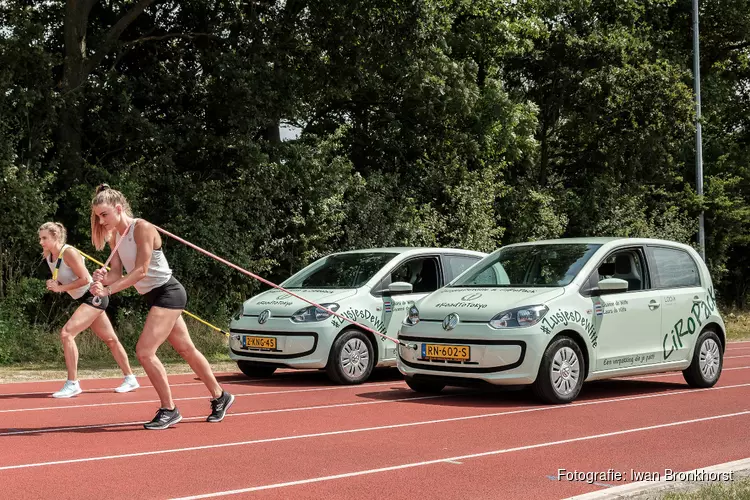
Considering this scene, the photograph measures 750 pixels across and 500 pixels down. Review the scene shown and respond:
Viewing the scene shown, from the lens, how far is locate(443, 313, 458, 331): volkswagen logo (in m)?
10.8

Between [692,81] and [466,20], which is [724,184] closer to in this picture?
[692,81]

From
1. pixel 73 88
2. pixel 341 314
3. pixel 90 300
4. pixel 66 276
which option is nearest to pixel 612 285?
pixel 341 314

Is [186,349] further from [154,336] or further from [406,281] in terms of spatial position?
[406,281]

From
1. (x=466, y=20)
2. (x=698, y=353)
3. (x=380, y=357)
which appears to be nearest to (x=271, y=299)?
(x=380, y=357)

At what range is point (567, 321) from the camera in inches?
424

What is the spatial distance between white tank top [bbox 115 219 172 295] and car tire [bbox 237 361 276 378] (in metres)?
4.97

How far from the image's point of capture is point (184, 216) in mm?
19750

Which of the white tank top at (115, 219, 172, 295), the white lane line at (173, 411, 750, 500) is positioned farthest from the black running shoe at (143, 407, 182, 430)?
the white lane line at (173, 411, 750, 500)

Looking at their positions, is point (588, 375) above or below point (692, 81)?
below

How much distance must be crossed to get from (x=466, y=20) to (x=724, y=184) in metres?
11.5

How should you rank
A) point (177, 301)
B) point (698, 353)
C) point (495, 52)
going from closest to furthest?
point (177, 301)
point (698, 353)
point (495, 52)

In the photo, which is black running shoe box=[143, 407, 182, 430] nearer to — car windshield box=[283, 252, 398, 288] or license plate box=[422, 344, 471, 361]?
license plate box=[422, 344, 471, 361]

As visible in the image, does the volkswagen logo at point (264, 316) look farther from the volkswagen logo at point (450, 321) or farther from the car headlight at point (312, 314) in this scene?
the volkswagen logo at point (450, 321)

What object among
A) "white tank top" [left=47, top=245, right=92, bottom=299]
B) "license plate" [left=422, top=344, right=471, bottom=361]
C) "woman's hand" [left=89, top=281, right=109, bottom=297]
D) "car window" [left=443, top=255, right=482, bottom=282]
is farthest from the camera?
"car window" [left=443, top=255, right=482, bottom=282]
